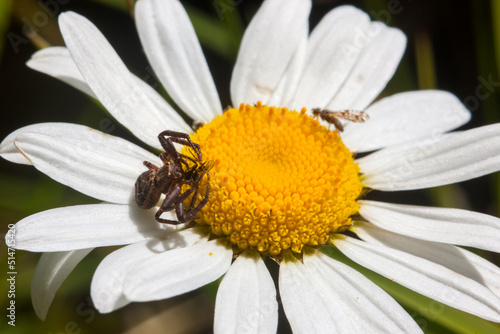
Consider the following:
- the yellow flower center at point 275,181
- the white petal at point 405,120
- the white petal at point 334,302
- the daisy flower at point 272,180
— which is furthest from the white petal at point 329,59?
the white petal at point 334,302

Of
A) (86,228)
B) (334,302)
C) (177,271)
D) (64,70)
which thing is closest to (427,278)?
(334,302)

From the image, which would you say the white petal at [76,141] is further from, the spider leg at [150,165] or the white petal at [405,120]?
the white petal at [405,120]

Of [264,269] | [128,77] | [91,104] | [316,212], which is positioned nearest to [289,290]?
[264,269]

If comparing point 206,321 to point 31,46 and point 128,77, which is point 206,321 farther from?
point 31,46

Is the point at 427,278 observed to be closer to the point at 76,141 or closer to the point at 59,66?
the point at 76,141

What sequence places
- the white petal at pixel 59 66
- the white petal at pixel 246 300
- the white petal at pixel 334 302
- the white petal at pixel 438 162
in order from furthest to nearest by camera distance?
1. the white petal at pixel 59 66
2. the white petal at pixel 438 162
3. the white petal at pixel 334 302
4. the white petal at pixel 246 300

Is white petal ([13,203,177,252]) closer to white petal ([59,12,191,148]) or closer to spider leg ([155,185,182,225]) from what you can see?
spider leg ([155,185,182,225])

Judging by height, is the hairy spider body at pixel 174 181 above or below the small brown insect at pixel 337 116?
below
